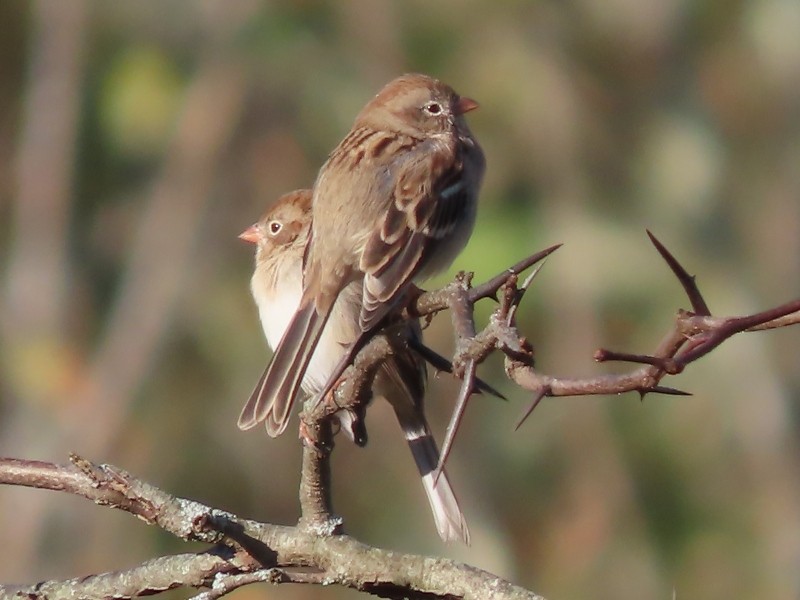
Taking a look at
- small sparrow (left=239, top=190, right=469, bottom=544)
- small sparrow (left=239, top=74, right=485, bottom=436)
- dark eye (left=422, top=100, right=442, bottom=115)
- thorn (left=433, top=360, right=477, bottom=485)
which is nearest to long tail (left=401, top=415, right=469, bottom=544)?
small sparrow (left=239, top=190, right=469, bottom=544)

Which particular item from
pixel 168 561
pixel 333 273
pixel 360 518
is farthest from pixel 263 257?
pixel 360 518

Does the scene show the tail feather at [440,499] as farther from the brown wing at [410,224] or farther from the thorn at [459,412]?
the thorn at [459,412]

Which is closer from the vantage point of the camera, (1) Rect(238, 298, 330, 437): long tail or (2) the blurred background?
(1) Rect(238, 298, 330, 437): long tail

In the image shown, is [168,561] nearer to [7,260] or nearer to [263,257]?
[263,257]

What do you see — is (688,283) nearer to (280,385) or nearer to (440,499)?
(280,385)

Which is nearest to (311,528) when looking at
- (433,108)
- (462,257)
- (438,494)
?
(438,494)

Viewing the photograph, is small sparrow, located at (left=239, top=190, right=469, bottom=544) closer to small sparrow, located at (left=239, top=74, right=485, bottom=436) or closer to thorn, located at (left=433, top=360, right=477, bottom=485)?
small sparrow, located at (left=239, top=74, right=485, bottom=436)

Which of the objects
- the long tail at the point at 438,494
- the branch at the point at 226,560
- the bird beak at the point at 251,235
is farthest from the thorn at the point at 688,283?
the bird beak at the point at 251,235
